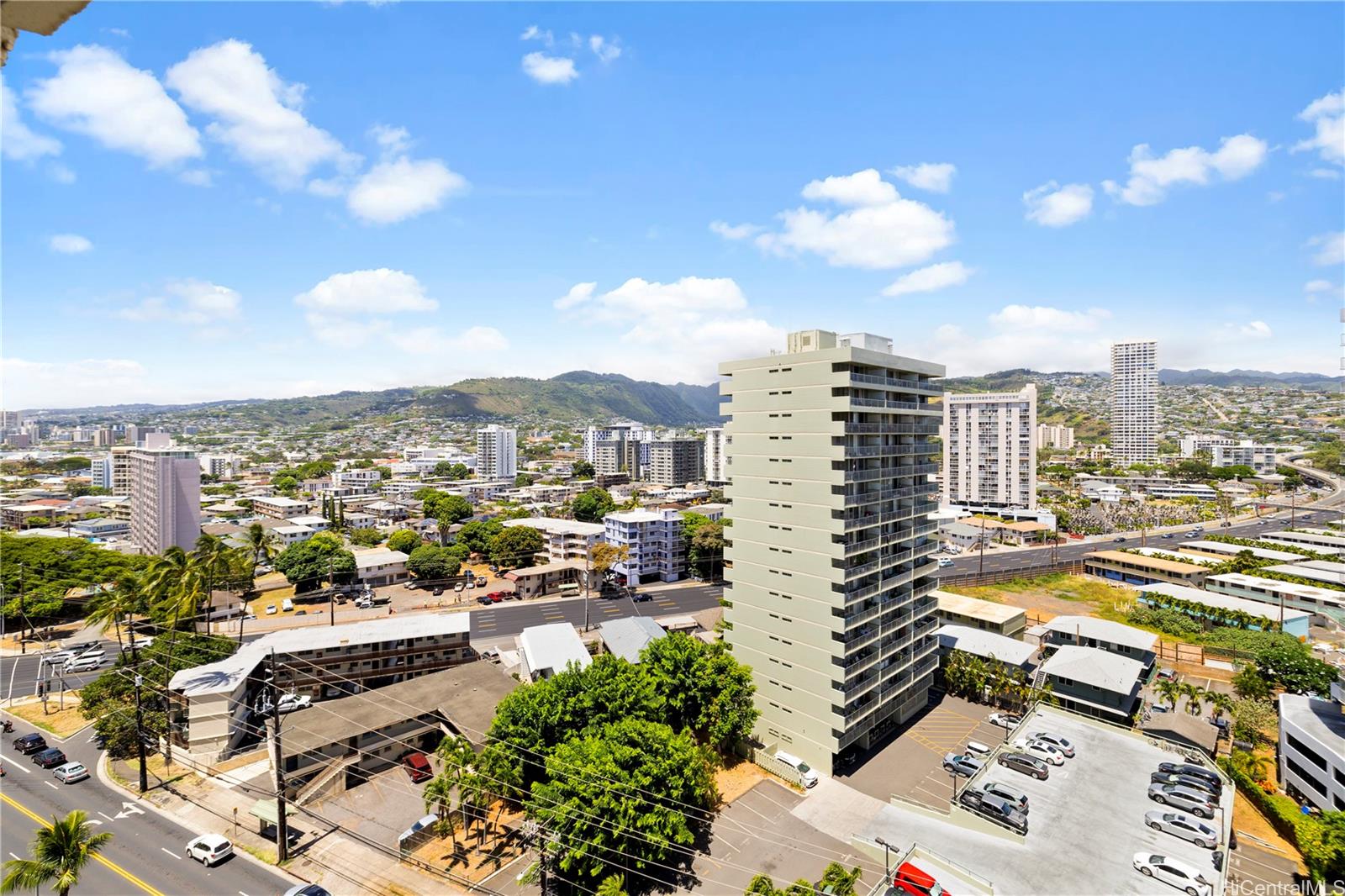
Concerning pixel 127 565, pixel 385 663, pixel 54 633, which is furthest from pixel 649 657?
pixel 127 565

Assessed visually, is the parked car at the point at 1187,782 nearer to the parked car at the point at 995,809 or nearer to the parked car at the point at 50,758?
the parked car at the point at 995,809

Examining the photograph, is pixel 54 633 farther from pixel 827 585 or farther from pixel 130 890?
pixel 827 585

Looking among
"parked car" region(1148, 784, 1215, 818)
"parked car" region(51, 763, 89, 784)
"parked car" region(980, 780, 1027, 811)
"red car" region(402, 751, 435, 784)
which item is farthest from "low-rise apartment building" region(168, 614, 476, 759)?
"parked car" region(1148, 784, 1215, 818)

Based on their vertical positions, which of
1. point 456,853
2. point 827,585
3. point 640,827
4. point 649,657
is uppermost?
point 827,585

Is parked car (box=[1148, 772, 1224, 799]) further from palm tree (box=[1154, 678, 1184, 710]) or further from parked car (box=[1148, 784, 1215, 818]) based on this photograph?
palm tree (box=[1154, 678, 1184, 710])

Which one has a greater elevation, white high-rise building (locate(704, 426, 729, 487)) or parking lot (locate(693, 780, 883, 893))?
white high-rise building (locate(704, 426, 729, 487))
